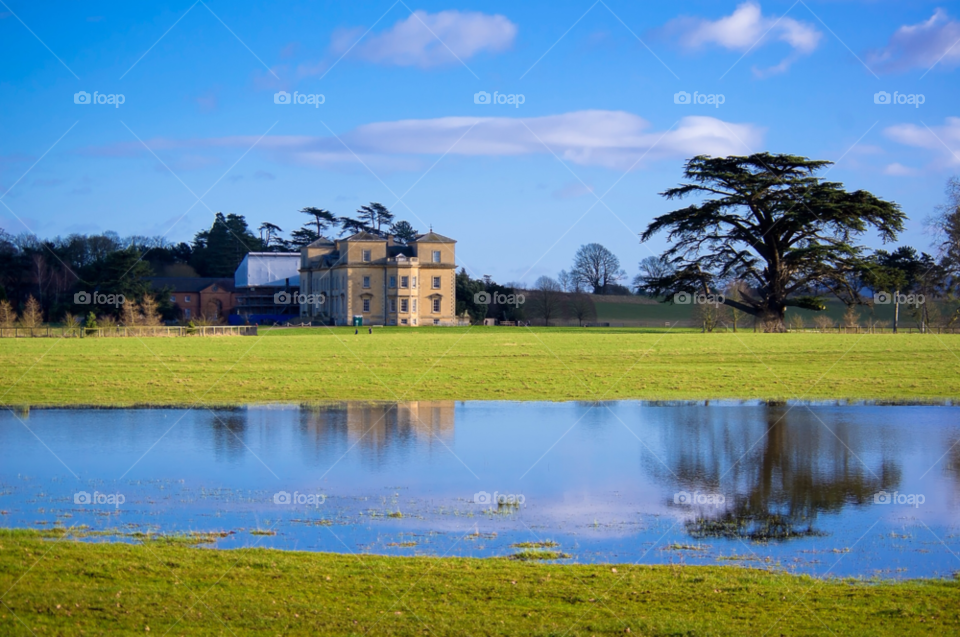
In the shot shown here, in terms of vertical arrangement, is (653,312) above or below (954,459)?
above

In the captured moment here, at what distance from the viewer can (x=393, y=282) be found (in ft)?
279

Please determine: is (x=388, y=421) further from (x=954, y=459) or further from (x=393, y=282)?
(x=393, y=282)

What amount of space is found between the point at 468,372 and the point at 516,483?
52.9 ft

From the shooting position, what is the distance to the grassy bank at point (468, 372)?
79.2ft

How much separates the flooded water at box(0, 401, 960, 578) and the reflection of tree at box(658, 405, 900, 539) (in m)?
0.05

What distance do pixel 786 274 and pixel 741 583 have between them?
49463 millimetres

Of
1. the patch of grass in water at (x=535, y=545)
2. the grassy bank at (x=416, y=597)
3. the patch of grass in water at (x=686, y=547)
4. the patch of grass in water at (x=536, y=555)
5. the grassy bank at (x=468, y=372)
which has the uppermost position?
the grassy bank at (x=468, y=372)

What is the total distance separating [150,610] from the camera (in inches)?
269

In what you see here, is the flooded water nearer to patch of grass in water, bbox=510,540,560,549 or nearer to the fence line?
patch of grass in water, bbox=510,540,560,549

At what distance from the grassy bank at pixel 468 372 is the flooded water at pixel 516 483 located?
12.9 ft

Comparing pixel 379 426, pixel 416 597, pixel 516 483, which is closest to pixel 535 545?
pixel 416 597

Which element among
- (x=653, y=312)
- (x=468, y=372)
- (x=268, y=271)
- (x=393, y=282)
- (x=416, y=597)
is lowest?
(x=416, y=597)

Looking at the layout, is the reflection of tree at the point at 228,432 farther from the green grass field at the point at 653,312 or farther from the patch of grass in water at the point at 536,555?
the green grass field at the point at 653,312

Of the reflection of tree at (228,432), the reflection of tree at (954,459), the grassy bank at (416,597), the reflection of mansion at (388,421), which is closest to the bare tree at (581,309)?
the reflection of mansion at (388,421)
